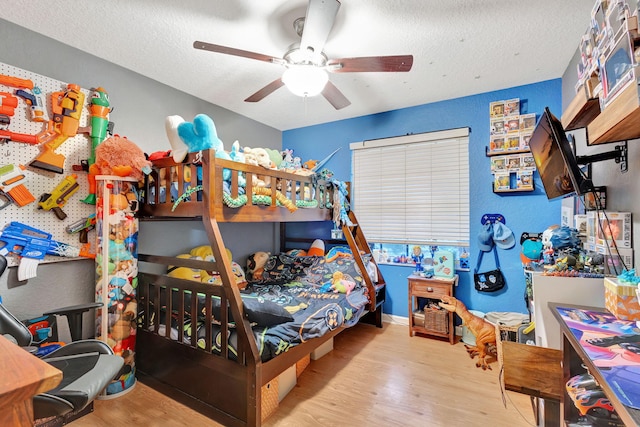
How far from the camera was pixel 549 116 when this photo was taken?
1510 millimetres

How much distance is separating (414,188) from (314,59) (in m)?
1.98

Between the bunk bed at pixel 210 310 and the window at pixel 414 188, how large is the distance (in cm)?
143

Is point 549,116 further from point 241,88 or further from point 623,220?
→ point 241,88

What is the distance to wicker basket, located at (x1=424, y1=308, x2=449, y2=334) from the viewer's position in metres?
2.91

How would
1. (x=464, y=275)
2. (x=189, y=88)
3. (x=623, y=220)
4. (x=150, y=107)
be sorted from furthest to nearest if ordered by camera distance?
(x=464, y=275)
(x=189, y=88)
(x=150, y=107)
(x=623, y=220)

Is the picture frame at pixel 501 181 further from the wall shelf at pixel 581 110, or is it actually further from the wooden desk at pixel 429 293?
the wall shelf at pixel 581 110

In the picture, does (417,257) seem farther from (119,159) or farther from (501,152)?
(119,159)

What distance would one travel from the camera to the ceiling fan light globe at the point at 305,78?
1823mm

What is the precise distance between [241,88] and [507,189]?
9.19 ft

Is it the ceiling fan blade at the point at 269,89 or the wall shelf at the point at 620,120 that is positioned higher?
the ceiling fan blade at the point at 269,89

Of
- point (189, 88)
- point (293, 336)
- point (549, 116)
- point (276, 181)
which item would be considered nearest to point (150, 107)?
point (189, 88)

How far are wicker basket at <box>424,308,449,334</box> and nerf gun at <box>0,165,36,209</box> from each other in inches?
135

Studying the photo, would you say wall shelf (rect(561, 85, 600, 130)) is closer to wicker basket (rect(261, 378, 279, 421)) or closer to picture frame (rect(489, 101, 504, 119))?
picture frame (rect(489, 101, 504, 119))

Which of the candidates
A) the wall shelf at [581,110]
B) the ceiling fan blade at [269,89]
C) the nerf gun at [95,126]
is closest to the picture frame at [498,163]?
the wall shelf at [581,110]
